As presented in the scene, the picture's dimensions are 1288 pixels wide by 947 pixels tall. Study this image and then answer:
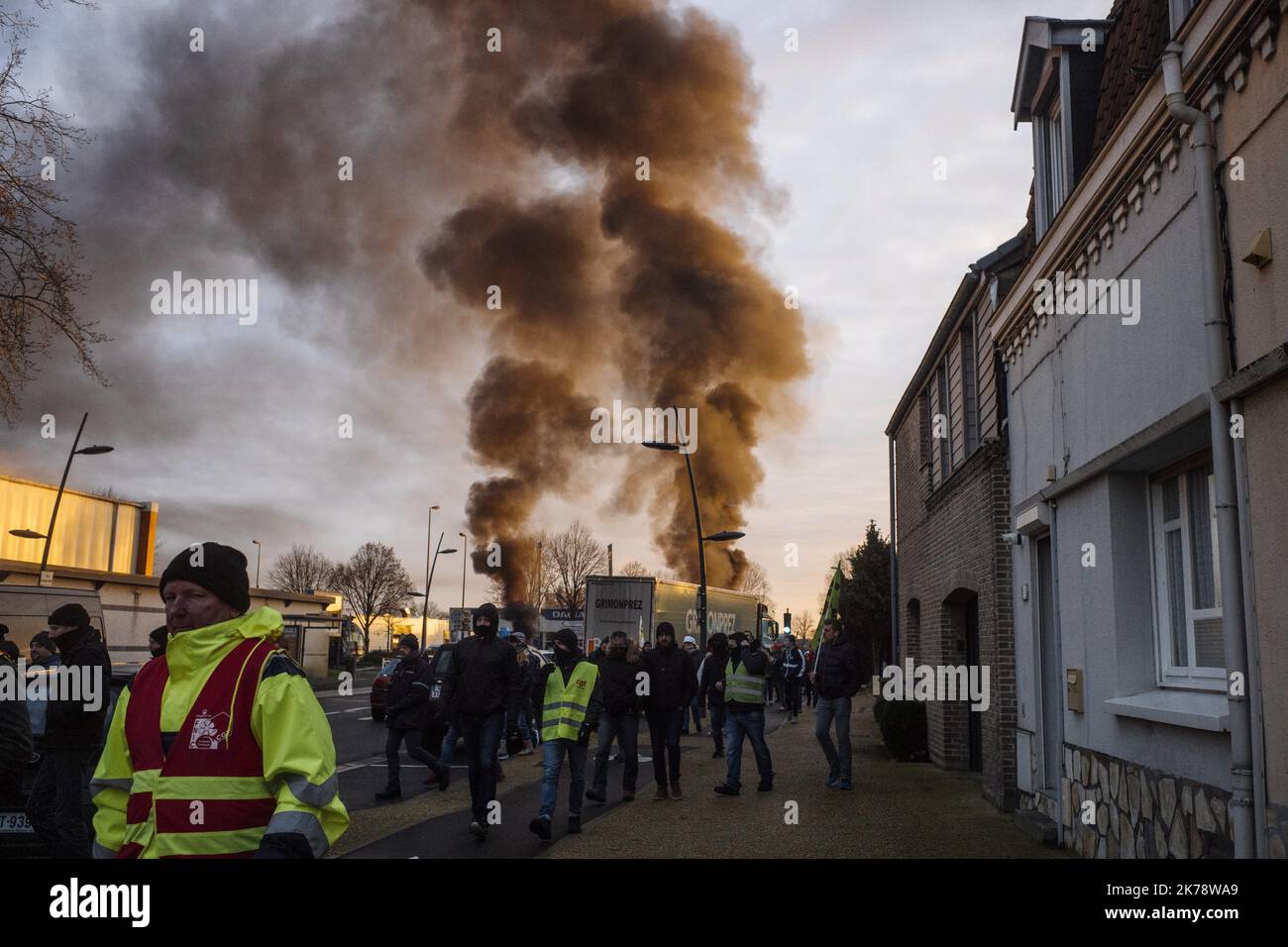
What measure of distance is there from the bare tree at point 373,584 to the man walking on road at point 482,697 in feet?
222

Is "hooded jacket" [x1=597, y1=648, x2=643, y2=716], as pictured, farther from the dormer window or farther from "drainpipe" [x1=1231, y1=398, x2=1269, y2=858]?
"drainpipe" [x1=1231, y1=398, x2=1269, y2=858]

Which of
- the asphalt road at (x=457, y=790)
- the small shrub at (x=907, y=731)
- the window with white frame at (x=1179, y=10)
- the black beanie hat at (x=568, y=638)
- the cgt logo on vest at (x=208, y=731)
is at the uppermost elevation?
the window with white frame at (x=1179, y=10)

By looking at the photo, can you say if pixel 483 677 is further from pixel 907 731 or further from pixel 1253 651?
pixel 907 731

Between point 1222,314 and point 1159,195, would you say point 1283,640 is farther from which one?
point 1159,195

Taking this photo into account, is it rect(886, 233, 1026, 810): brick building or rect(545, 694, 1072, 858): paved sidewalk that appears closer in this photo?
rect(545, 694, 1072, 858): paved sidewalk

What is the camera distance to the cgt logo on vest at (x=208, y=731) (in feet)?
9.53

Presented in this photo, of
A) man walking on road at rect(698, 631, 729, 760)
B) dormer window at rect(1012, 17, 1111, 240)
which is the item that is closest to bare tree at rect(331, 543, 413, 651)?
man walking on road at rect(698, 631, 729, 760)

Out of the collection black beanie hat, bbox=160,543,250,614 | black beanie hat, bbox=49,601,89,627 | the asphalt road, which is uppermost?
black beanie hat, bbox=160,543,250,614

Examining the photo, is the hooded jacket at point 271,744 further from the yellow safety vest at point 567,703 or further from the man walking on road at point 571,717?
the yellow safety vest at point 567,703

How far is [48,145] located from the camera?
372 inches

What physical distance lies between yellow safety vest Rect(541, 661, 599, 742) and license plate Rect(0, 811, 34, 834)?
3882mm

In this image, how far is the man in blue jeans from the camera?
11.7m

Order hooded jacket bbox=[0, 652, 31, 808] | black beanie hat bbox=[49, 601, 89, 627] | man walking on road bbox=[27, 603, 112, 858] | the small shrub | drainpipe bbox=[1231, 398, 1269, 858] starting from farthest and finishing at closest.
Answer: the small shrub, black beanie hat bbox=[49, 601, 89, 627], man walking on road bbox=[27, 603, 112, 858], hooded jacket bbox=[0, 652, 31, 808], drainpipe bbox=[1231, 398, 1269, 858]
